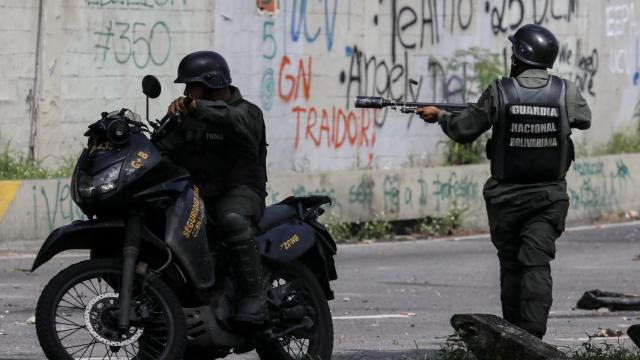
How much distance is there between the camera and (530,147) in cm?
735

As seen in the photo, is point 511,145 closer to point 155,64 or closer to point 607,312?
point 607,312

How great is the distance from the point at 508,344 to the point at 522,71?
151 centimetres

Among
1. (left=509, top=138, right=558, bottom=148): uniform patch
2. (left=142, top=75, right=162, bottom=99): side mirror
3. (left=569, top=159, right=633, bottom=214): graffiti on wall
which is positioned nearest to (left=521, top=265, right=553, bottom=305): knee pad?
(left=509, top=138, right=558, bottom=148): uniform patch

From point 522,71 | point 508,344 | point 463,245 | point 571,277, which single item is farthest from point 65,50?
point 508,344

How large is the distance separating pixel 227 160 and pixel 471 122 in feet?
4.21

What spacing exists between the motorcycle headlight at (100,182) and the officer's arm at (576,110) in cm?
238

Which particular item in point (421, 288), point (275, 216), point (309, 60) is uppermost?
point (309, 60)

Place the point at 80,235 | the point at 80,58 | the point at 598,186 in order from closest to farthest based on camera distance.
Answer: the point at 80,235 < the point at 80,58 < the point at 598,186

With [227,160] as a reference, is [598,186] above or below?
above

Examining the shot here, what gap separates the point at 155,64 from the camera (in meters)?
15.0

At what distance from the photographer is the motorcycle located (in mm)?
6188

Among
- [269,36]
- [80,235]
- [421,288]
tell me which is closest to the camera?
[80,235]

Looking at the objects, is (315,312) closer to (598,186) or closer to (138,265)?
(138,265)

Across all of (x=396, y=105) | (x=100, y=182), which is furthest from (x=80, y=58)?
(x=100, y=182)
